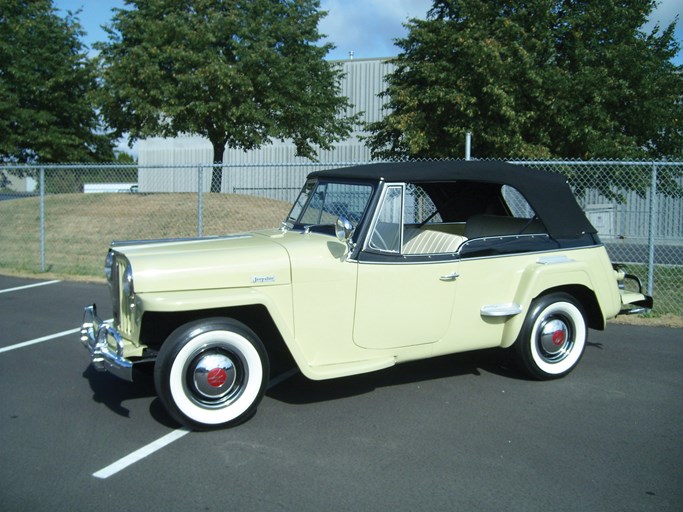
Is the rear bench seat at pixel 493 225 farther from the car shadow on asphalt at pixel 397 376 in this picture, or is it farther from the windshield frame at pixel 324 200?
the windshield frame at pixel 324 200

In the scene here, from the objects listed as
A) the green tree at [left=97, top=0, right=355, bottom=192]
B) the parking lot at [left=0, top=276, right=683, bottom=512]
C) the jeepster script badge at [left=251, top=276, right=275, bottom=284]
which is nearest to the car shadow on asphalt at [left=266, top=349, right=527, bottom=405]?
the parking lot at [left=0, top=276, right=683, bottom=512]

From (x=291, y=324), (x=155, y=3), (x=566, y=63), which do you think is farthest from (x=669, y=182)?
(x=155, y=3)

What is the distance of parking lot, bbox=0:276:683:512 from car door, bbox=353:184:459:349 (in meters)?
0.54

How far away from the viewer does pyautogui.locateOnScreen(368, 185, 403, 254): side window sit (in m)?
4.68

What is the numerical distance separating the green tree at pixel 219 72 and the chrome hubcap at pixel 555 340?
14.0m

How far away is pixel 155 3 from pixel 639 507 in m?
19.4

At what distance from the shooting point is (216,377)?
414 cm

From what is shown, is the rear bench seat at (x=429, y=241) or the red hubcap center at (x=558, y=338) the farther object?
the red hubcap center at (x=558, y=338)

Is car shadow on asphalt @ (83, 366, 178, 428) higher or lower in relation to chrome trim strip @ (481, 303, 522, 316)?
lower

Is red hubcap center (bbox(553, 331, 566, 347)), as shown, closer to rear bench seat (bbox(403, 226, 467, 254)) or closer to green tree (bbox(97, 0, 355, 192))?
rear bench seat (bbox(403, 226, 467, 254))

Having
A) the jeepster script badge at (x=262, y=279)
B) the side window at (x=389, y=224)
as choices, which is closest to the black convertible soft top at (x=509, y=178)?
the side window at (x=389, y=224)

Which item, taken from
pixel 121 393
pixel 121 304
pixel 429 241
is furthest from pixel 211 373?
pixel 429 241

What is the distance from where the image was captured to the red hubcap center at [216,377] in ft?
13.5

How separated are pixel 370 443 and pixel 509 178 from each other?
2.57 m
